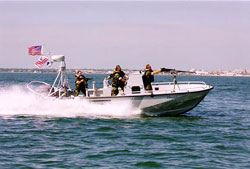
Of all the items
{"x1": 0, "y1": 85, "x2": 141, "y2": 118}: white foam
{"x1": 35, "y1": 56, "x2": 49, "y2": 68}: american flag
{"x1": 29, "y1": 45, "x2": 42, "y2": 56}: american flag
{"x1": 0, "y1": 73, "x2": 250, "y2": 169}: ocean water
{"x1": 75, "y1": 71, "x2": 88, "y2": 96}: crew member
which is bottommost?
{"x1": 0, "y1": 73, "x2": 250, "y2": 169}: ocean water

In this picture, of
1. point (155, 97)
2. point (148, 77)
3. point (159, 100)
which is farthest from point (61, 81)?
point (159, 100)

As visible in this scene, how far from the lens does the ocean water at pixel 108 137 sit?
10.6m

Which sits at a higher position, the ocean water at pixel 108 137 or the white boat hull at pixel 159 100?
the white boat hull at pixel 159 100

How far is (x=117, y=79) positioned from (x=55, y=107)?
350 cm

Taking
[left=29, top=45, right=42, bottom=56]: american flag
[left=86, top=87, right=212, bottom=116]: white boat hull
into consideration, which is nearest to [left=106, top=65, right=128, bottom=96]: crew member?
[left=86, top=87, right=212, bottom=116]: white boat hull

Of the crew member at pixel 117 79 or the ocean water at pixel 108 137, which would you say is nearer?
the ocean water at pixel 108 137

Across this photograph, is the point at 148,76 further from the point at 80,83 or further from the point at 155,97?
the point at 80,83

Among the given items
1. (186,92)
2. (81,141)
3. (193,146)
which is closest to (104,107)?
(186,92)

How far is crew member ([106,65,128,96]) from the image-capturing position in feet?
58.0

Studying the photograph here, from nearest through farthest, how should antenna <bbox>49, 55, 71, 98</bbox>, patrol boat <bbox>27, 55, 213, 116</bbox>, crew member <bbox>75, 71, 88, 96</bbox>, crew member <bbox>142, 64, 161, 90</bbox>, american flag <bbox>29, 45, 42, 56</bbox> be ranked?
patrol boat <bbox>27, 55, 213, 116</bbox> < crew member <bbox>142, 64, 161, 90</bbox> < american flag <bbox>29, 45, 42, 56</bbox> < crew member <bbox>75, 71, 88, 96</bbox> < antenna <bbox>49, 55, 71, 98</bbox>

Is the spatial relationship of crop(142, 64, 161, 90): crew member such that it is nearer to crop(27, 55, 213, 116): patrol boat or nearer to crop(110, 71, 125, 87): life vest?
Result: crop(27, 55, 213, 116): patrol boat

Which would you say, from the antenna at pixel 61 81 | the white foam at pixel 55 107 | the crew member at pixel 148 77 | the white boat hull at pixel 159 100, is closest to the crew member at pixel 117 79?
the white boat hull at pixel 159 100

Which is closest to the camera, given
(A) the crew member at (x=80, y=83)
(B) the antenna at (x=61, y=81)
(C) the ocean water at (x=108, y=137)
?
(C) the ocean water at (x=108, y=137)

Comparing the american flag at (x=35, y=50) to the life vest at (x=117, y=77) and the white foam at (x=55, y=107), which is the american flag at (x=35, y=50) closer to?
the white foam at (x=55, y=107)
